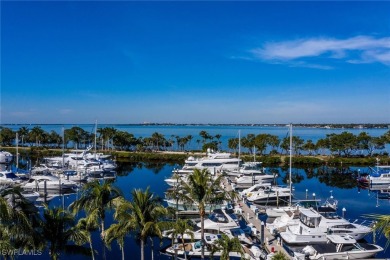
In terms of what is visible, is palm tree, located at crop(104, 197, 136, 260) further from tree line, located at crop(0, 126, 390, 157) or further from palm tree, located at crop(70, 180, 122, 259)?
tree line, located at crop(0, 126, 390, 157)

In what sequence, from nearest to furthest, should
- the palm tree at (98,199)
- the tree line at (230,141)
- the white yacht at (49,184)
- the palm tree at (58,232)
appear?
1. the palm tree at (58,232)
2. the palm tree at (98,199)
3. the white yacht at (49,184)
4. the tree line at (230,141)

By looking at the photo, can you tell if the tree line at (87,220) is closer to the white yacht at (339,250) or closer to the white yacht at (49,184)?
the white yacht at (339,250)

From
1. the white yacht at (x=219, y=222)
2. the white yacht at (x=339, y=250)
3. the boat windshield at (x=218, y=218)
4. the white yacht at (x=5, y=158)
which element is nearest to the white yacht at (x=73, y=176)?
the white yacht at (x=5, y=158)

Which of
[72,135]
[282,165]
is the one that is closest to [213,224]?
[282,165]

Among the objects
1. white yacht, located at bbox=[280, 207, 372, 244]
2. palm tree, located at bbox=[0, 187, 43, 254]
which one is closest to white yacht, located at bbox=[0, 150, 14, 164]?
white yacht, located at bbox=[280, 207, 372, 244]

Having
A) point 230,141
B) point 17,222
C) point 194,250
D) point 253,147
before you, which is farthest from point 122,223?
point 230,141

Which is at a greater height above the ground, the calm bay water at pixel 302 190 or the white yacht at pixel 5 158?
the white yacht at pixel 5 158
